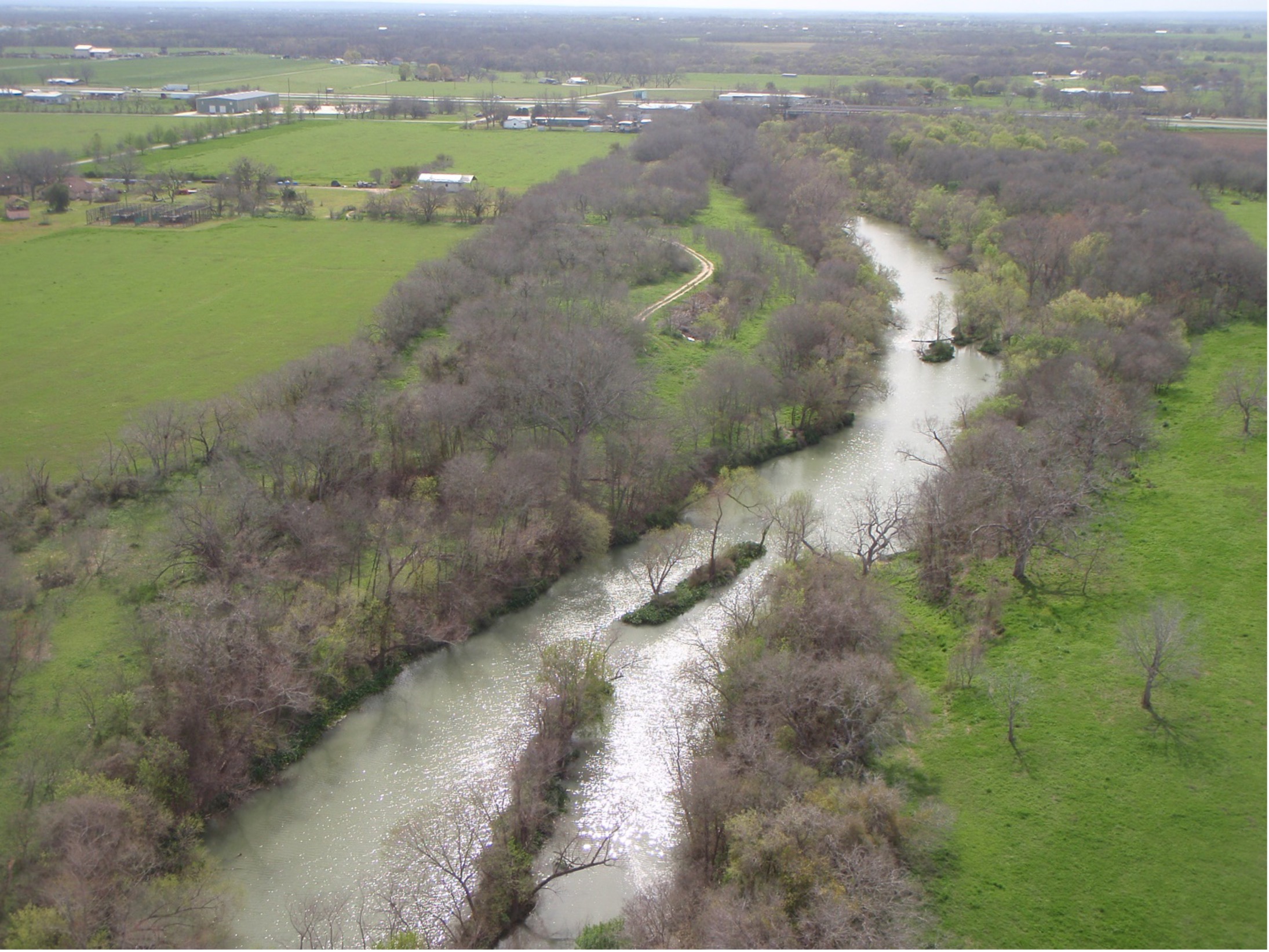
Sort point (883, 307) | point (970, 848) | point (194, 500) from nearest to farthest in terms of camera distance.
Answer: point (970, 848), point (194, 500), point (883, 307)

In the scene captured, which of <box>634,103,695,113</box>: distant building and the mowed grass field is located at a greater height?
<box>634,103,695,113</box>: distant building

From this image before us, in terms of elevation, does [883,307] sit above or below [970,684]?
above

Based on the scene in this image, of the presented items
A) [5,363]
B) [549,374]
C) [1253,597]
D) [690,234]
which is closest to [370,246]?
[690,234]

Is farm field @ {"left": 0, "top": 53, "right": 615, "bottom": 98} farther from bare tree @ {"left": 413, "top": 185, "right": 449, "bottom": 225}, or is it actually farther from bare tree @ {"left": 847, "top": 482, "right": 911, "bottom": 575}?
bare tree @ {"left": 847, "top": 482, "right": 911, "bottom": 575}

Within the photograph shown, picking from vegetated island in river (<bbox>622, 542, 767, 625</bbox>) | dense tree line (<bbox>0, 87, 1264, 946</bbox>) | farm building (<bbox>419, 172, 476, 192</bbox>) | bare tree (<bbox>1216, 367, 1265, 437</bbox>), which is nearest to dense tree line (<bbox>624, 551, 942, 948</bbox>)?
dense tree line (<bbox>0, 87, 1264, 946</bbox>)

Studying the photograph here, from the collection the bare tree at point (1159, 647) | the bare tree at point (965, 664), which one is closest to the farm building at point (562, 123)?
the bare tree at point (965, 664)

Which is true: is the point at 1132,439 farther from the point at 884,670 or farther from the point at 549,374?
the point at 549,374

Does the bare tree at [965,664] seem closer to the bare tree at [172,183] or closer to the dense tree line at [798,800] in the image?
the dense tree line at [798,800]

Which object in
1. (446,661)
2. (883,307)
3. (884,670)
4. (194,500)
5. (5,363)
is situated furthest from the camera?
(883,307)
